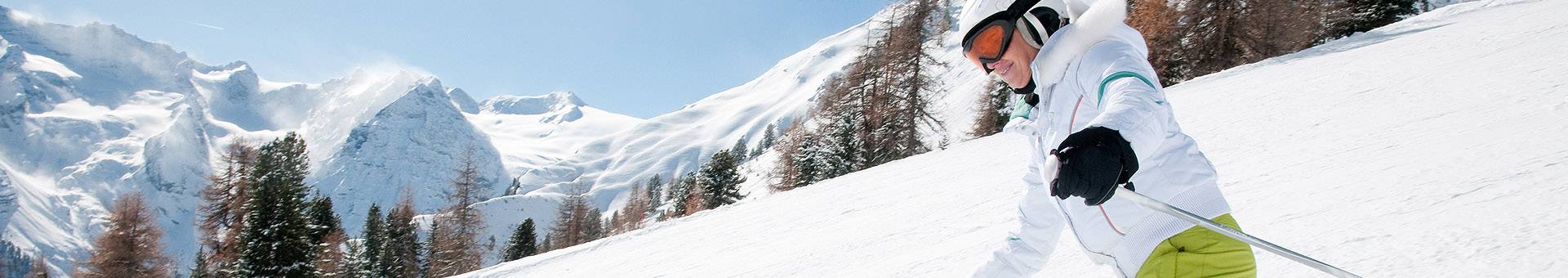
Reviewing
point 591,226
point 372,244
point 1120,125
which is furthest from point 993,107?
point 591,226

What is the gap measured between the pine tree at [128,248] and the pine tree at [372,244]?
784cm

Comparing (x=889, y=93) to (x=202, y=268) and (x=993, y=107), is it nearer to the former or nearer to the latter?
(x=993, y=107)

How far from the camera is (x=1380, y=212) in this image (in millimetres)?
3248

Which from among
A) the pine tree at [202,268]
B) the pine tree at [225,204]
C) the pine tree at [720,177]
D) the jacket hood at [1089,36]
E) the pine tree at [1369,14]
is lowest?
the jacket hood at [1089,36]

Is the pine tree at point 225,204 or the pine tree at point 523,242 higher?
the pine tree at point 225,204

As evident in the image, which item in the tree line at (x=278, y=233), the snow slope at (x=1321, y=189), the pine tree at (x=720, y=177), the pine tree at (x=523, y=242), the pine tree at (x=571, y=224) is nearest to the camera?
the snow slope at (x=1321, y=189)

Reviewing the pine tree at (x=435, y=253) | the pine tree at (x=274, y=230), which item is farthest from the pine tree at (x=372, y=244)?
the pine tree at (x=274, y=230)

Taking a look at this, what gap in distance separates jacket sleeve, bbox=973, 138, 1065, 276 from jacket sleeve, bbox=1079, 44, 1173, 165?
0.47 m

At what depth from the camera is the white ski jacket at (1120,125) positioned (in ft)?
4.78

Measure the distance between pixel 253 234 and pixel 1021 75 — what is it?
63.0ft

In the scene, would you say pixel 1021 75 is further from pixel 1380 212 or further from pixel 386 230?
pixel 386 230

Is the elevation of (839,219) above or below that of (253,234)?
below

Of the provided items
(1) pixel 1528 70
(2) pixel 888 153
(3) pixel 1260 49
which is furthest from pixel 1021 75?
(3) pixel 1260 49

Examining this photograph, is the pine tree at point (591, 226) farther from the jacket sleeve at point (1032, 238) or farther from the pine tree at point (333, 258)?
the jacket sleeve at point (1032, 238)
